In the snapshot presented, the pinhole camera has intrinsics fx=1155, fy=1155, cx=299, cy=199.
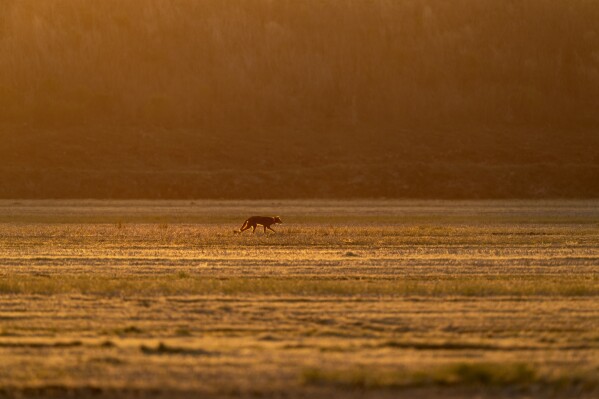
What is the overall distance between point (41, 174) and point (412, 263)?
6838 centimetres

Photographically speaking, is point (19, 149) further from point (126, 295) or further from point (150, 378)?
point (150, 378)

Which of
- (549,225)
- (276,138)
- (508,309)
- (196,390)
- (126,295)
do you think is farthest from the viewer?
(276,138)

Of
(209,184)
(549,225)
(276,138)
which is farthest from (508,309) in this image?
(276,138)

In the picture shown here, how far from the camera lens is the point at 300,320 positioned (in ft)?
50.0

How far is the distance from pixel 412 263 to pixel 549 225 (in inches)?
767

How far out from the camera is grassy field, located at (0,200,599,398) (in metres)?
11.4

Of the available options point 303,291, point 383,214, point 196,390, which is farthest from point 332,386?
point 383,214

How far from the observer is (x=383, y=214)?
53.3 m

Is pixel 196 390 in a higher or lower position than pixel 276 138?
lower

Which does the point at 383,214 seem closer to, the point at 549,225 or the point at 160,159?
the point at 549,225

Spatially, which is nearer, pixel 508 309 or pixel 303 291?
pixel 508 309

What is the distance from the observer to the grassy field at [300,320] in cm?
1143

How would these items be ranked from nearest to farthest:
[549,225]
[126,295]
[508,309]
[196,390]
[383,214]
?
[196,390], [508,309], [126,295], [549,225], [383,214]

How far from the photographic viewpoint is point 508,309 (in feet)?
53.0
